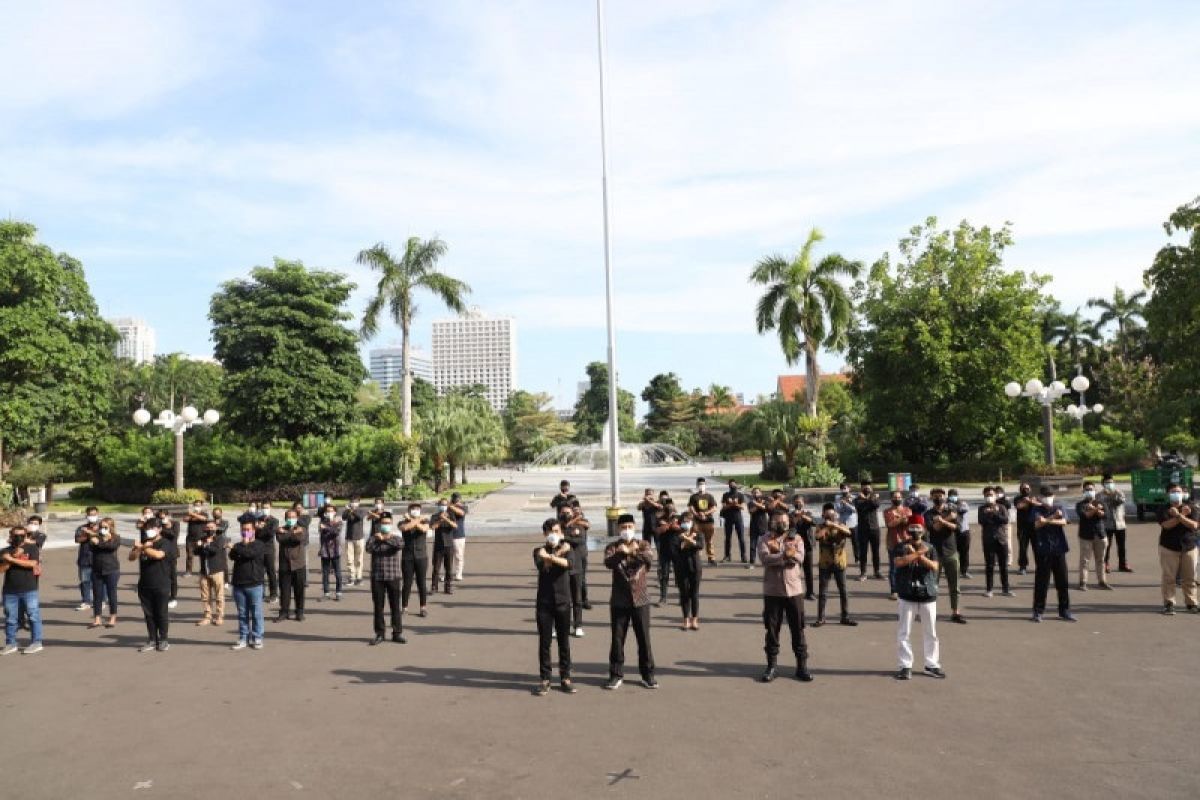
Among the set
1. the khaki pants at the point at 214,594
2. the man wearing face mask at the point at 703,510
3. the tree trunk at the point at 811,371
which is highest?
the tree trunk at the point at 811,371

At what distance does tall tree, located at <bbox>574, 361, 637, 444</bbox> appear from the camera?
109500 mm

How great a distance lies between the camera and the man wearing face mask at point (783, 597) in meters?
9.03

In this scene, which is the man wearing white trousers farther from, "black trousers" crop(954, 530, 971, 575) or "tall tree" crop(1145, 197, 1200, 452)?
"tall tree" crop(1145, 197, 1200, 452)

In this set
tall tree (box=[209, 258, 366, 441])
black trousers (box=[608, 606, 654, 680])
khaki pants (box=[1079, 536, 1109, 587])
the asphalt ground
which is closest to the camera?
the asphalt ground

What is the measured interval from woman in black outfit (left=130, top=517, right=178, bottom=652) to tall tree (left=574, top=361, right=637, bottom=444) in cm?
9345

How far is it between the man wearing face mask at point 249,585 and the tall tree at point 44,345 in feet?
101

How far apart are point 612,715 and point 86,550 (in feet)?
35.3

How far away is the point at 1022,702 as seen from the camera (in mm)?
8031

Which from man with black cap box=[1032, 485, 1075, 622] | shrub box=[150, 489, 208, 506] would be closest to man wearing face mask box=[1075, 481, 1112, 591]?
man with black cap box=[1032, 485, 1075, 622]

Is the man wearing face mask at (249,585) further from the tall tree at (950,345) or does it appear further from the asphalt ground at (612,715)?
the tall tree at (950,345)

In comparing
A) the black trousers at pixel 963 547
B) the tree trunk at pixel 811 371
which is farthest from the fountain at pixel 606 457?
the black trousers at pixel 963 547

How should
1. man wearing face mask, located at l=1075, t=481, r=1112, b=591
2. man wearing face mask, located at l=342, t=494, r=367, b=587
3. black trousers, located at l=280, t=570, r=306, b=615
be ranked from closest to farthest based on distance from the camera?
black trousers, located at l=280, t=570, r=306, b=615 → man wearing face mask, located at l=1075, t=481, r=1112, b=591 → man wearing face mask, located at l=342, t=494, r=367, b=587

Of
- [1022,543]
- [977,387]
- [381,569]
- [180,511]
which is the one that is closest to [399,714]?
[381,569]

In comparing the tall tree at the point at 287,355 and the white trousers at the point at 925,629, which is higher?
the tall tree at the point at 287,355
